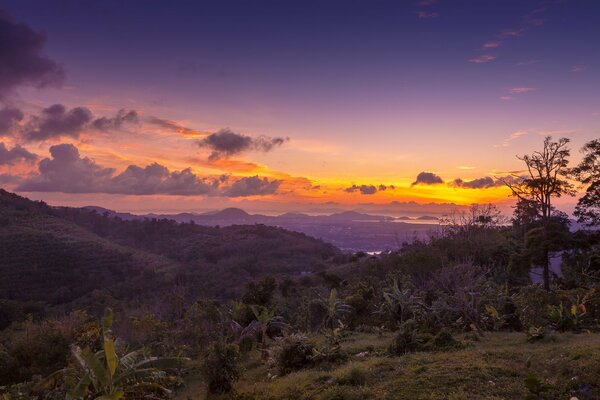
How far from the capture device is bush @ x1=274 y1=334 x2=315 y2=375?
1388 centimetres

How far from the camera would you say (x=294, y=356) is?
1391 cm

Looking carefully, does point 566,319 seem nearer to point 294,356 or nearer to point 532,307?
point 532,307

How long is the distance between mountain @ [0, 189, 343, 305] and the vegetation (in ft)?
2.72

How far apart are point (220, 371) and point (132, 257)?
8494 cm

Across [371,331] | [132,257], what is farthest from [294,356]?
[132,257]

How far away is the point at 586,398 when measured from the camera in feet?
25.8

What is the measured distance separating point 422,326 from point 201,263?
78.0 meters

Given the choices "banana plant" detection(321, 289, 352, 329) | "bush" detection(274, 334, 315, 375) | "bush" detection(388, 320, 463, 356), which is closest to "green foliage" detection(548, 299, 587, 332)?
"bush" detection(388, 320, 463, 356)

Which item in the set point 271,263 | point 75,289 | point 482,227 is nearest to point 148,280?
point 75,289

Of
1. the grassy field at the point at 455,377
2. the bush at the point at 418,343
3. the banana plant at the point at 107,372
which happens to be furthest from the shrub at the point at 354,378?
the banana plant at the point at 107,372

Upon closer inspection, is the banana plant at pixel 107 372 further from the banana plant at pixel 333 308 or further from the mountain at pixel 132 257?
the mountain at pixel 132 257

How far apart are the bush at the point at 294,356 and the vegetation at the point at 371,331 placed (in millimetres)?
37

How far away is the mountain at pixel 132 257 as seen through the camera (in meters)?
67.9

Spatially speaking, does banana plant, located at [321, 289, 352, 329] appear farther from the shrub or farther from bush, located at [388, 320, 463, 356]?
the shrub
